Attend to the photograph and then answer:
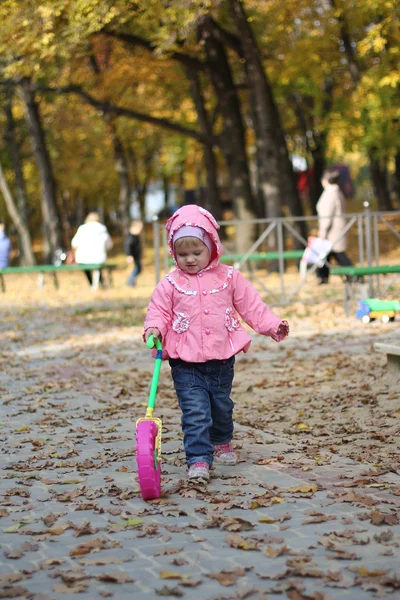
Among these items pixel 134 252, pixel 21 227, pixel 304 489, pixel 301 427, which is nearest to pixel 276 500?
pixel 304 489

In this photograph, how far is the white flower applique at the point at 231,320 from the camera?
659 centimetres

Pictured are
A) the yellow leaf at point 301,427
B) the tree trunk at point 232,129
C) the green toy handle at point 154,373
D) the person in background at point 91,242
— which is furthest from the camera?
the tree trunk at point 232,129

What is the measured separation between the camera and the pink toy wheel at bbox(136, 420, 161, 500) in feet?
19.1

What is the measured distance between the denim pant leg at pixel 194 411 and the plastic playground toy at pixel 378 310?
8.43m

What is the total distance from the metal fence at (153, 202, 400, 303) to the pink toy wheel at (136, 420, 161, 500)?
8.01m

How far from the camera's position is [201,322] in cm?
651

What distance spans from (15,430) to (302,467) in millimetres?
2612

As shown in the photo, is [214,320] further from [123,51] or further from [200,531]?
[123,51]

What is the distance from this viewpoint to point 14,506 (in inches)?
234

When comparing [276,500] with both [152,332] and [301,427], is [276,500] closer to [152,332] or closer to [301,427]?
[152,332]

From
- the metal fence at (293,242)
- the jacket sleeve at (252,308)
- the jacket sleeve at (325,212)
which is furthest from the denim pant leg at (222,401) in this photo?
the jacket sleeve at (325,212)

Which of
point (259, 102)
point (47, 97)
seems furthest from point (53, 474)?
point (47, 97)

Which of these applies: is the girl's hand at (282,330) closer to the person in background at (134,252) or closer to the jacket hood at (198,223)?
the jacket hood at (198,223)

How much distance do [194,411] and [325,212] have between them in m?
12.5
